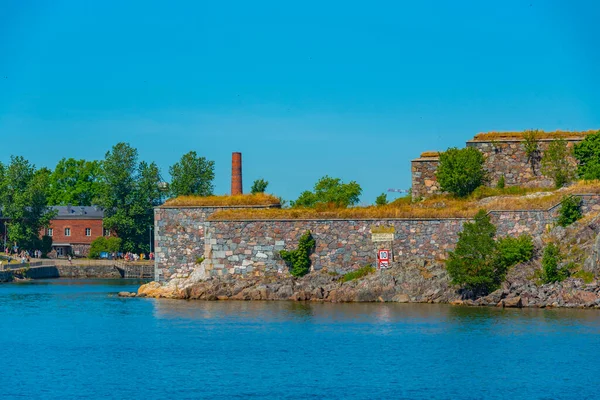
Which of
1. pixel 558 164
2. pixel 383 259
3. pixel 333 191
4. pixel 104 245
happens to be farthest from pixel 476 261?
pixel 104 245

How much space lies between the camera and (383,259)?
52656mm

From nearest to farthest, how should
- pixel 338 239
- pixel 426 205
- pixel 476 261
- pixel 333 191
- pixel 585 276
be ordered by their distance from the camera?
pixel 585 276
pixel 476 261
pixel 338 239
pixel 426 205
pixel 333 191

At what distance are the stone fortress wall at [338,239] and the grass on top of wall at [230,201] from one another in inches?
115

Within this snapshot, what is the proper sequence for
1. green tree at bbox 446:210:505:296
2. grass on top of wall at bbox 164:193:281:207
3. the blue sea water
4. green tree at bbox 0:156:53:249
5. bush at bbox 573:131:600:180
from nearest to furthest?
the blue sea water
green tree at bbox 446:210:505:296
bush at bbox 573:131:600:180
grass on top of wall at bbox 164:193:281:207
green tree at bbox 0:156:53:249

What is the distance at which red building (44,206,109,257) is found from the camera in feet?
378

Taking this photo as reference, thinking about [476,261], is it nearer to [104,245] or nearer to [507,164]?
[507,164]

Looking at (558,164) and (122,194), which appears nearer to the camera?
(558,164)

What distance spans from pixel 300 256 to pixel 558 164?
1497 cm

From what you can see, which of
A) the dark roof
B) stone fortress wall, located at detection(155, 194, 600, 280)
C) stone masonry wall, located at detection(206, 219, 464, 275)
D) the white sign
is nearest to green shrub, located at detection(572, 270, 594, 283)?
stone fortress wall, located at detection(155, 194, 600, 280)

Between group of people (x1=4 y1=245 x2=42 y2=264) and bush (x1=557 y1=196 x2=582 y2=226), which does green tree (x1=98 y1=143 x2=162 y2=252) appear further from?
bush (x1=557 y1=196 x2=582 y2=226)

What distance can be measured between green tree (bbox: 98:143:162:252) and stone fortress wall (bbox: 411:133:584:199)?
44147 millimetres

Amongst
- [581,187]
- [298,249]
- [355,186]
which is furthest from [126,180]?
[581,187]

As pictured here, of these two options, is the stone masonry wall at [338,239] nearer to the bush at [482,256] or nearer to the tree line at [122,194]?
the bush at [482,256]

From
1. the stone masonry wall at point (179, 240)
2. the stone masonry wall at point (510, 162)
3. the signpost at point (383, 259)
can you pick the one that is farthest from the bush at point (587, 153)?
the stone masonry wall at point (179, 240)
